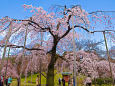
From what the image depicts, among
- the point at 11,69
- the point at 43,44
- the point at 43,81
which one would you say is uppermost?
the point at 43,44

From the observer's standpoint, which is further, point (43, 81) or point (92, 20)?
point (43, 81)

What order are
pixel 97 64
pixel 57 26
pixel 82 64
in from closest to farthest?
1. pixel 57 26
2. pixel 82 64
3. pixel 97 64

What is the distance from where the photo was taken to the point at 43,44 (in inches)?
385

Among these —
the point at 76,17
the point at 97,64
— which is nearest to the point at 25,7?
the point at 76,17

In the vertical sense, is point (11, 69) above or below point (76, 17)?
below

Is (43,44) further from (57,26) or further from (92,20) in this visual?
(92,20)

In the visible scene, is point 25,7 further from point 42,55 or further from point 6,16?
point 42,55

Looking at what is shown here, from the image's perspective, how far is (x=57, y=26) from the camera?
26.1 ft

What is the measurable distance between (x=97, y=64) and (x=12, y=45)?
765 centimetres

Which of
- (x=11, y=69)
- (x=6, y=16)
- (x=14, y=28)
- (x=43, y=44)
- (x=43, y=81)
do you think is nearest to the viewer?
(x=6, y=16)

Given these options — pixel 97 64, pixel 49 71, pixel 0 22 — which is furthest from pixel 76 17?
pixel 97 64

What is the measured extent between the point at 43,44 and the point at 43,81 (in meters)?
15.0

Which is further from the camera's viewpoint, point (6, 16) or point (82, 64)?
point (82, 64)

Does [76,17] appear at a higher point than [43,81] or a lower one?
higher
